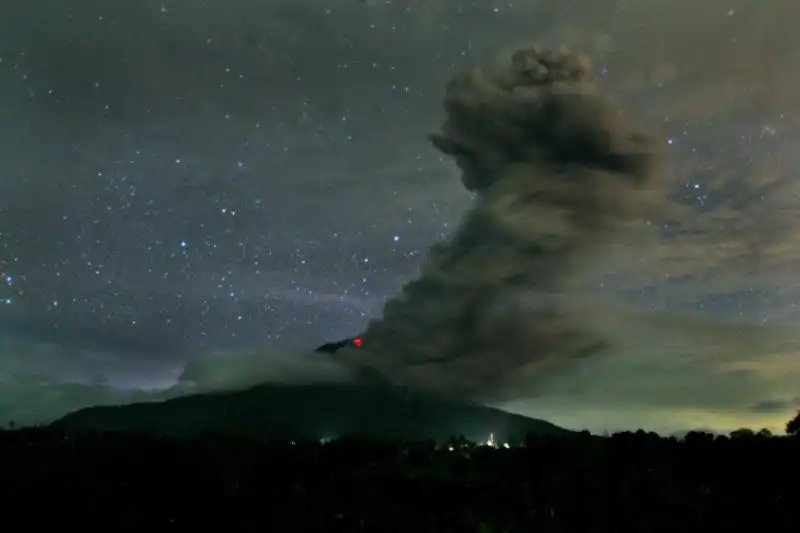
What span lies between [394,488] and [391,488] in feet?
0.25

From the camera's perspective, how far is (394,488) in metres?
17.4

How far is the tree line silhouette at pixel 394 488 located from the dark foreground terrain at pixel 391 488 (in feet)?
0.10

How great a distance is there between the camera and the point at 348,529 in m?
14.9

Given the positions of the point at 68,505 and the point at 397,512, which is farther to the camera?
the point at 68,505

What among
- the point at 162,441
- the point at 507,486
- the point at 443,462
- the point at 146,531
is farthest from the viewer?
the point at 162,441

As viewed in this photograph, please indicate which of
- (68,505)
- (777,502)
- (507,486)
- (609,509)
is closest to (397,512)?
(507,486)

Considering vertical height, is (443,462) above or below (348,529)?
above

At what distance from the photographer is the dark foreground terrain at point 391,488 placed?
52.7 ft

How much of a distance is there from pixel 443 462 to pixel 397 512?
10.9ft

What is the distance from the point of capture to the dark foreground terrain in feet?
52.7

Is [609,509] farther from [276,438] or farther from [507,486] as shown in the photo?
[276,438]

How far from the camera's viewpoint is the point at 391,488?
57.3ft

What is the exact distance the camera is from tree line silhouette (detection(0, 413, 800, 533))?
52.8ft

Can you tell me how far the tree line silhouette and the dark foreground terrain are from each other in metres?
0.03
